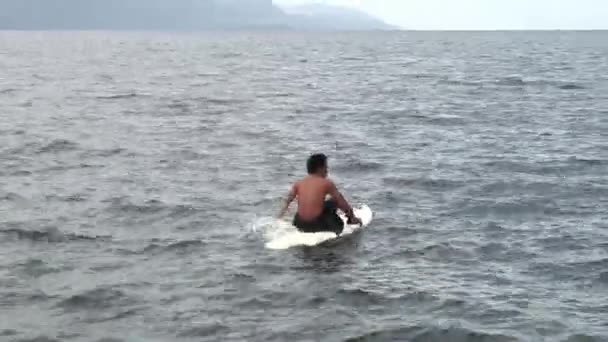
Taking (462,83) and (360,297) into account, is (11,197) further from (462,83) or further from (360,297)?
(462,83)

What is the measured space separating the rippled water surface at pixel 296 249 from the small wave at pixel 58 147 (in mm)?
130

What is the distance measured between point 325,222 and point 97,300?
4.73m

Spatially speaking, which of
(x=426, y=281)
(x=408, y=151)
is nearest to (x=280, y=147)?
(x=408, y=151)

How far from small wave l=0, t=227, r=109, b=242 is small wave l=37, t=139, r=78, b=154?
9.34 m

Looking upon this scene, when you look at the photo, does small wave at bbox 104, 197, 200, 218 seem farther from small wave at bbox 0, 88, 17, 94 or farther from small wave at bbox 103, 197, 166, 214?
small wave at bbox 0, 88, 17, 94

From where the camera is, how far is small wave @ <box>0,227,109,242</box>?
14078 millimetres

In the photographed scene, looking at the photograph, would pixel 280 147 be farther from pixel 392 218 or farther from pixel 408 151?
pixel 392 218

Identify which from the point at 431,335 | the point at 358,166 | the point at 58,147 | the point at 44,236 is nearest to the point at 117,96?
the point at 58,147

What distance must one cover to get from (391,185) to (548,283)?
25.0ft

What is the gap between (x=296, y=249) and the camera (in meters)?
13.8

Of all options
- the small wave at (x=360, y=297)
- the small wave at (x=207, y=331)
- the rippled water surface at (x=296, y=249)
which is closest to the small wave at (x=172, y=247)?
the rippled water surface at (x=296, y=249)

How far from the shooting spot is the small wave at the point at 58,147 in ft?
77.5

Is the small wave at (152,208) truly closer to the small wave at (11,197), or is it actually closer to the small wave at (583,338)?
the small wave at (11,197)

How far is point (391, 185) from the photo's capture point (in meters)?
19.3
